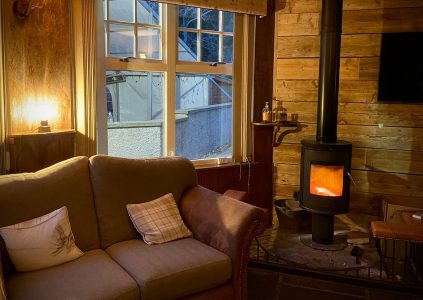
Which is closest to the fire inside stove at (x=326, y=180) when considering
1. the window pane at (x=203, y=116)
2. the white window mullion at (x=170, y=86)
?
the window pane at (x=203, y=116)

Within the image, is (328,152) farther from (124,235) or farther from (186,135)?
(124,235)

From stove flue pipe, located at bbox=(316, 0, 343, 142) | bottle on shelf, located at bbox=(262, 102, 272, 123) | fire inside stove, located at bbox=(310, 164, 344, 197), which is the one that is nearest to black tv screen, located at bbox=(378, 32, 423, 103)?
stove flue pipe, located at bbox=(316, 0, 343, 142)

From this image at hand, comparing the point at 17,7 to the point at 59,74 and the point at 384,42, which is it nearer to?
the point at 59,74

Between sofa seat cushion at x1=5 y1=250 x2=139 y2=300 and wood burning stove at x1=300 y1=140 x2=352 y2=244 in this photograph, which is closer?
sofa seat cushion at x1=5 y1=250 x2=139 y2=300

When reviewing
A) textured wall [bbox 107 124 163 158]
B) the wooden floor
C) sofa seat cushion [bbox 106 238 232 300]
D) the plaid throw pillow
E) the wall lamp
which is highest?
the wall lamp

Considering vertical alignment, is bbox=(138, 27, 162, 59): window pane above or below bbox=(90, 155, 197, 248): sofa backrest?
above

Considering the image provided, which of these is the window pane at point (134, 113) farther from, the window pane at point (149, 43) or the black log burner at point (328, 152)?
the black log burner at point (328, 152)

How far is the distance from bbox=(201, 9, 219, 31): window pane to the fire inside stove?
160 cm

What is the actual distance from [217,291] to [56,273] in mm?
879

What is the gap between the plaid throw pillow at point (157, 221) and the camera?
2.51 m

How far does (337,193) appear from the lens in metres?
3.40

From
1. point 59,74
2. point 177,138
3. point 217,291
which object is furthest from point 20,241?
point 177,138

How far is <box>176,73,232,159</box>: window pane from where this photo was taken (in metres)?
3.72

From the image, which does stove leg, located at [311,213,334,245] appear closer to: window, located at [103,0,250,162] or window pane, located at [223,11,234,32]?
window, located at [103,0,250,162]
